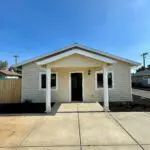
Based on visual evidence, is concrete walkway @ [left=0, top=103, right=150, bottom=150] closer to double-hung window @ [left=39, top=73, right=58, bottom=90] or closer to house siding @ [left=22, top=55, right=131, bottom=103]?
house siding @ [left=22, top=55, right=131, bottom=103]

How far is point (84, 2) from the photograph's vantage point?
12438mm

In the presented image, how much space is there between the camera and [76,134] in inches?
258

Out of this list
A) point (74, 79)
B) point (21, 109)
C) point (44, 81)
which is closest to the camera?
point (21, 109)

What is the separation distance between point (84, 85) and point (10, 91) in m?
6.03

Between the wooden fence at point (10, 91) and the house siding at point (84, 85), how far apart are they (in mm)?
514

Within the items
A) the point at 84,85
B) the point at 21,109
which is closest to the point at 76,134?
the point at 21,109

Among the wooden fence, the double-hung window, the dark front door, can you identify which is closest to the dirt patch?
the wooden fence

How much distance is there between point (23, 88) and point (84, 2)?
26.4 feet

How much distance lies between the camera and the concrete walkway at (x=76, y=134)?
5.44 meters

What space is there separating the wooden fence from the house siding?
0.51m

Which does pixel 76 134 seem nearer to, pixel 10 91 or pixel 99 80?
pixel 99 80

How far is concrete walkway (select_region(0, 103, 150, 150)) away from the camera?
5.44 m

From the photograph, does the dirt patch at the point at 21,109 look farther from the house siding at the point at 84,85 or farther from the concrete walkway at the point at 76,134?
the house siding at the point at 84,85

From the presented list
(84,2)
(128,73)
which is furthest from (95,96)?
(84,2)
